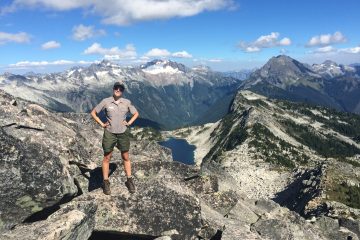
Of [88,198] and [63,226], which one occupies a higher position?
[63,226]

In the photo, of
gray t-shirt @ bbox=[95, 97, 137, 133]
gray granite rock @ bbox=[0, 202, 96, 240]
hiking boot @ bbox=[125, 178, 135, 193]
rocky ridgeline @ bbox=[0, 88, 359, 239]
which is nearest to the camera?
gray granite rock @ bbox=[0, 202, 96, 240]

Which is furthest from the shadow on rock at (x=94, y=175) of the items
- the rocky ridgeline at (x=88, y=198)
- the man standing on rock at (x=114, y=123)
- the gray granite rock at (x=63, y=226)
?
the gray granite rock at (x=63, y=226)

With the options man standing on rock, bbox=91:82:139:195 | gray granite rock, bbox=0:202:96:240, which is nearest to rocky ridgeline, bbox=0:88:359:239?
gray granite rock, bbox=0:202:96:240

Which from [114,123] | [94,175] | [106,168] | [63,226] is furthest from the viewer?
[94,175]

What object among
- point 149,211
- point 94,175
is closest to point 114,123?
point 94,175

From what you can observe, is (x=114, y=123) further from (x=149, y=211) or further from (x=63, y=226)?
(x=63, y=226)

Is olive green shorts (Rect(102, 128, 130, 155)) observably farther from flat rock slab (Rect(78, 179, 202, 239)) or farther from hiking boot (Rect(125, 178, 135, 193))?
flat rock slab (Rect(78, 179, 202, 239))

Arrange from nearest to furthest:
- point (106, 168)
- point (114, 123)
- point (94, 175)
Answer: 1. point (114, 123)
2. point (106, 168)
3. point (94, 175)
